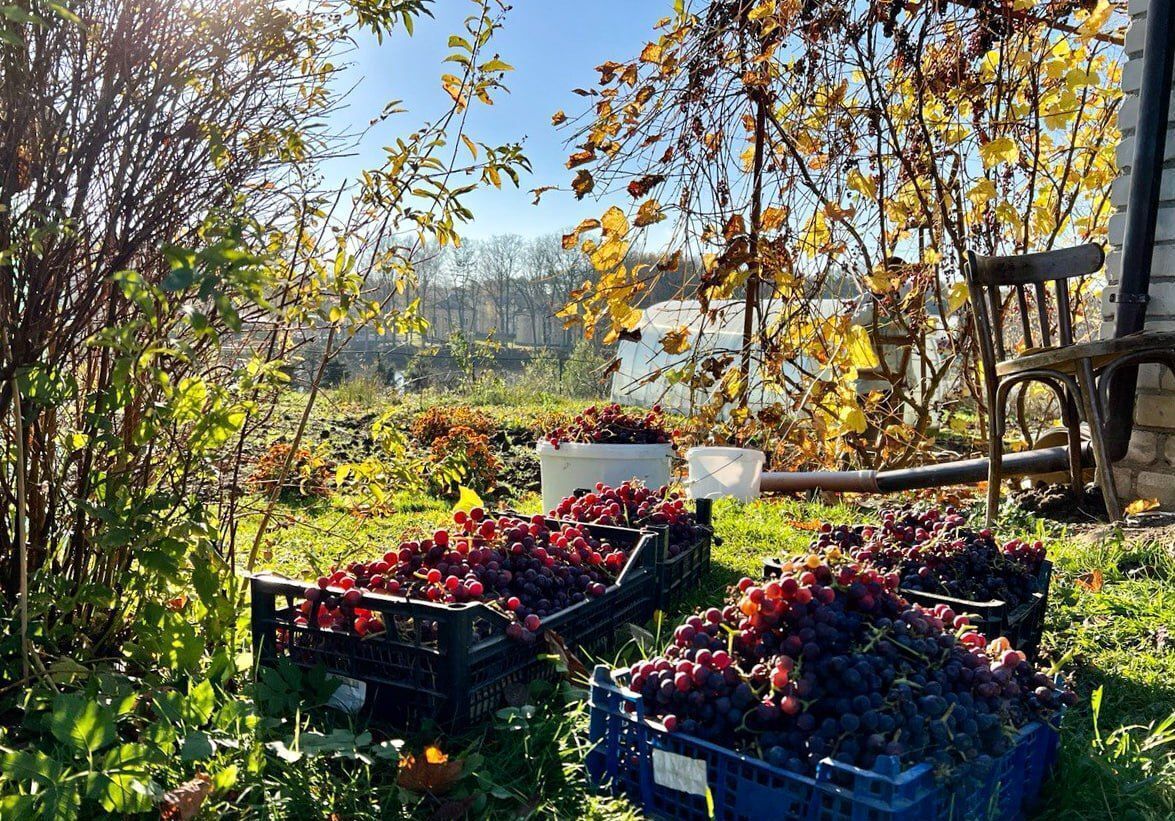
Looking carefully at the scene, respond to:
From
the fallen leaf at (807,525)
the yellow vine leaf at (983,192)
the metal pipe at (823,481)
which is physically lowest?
the fallen leaf at (807,525)

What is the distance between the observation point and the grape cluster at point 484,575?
2.17m

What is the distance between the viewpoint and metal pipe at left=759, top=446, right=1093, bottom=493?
4.45 meters

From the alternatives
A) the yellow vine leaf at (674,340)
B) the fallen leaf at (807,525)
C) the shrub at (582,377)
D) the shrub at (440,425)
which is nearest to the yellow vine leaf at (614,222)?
the yellow vine leaf at (674,340)

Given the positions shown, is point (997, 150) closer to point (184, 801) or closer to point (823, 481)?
point (823, 481)

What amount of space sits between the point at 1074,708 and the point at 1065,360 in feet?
6.64

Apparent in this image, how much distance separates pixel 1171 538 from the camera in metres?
3.49

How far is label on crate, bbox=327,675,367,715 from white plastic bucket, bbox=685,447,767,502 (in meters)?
2.92

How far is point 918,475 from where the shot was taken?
4.75 metres

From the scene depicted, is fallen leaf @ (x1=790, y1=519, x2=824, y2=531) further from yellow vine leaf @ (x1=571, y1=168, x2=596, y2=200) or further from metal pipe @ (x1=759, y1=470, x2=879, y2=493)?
yellow vine leaf @ (x1=571, y1=168, x2=596, y2=200)

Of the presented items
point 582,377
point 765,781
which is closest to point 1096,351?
point 765,781

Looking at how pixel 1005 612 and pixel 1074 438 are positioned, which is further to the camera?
pixel 1074 438

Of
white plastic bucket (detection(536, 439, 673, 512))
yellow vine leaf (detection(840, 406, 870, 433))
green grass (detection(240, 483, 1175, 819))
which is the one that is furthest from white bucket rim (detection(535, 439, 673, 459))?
yellow vine leaf (detection(840, 406, 870, 433))

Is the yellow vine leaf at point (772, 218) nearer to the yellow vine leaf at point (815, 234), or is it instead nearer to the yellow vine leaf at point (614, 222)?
the yellow vine leaf at point (815, 234)

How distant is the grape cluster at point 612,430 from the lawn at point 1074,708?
23.2 inches
